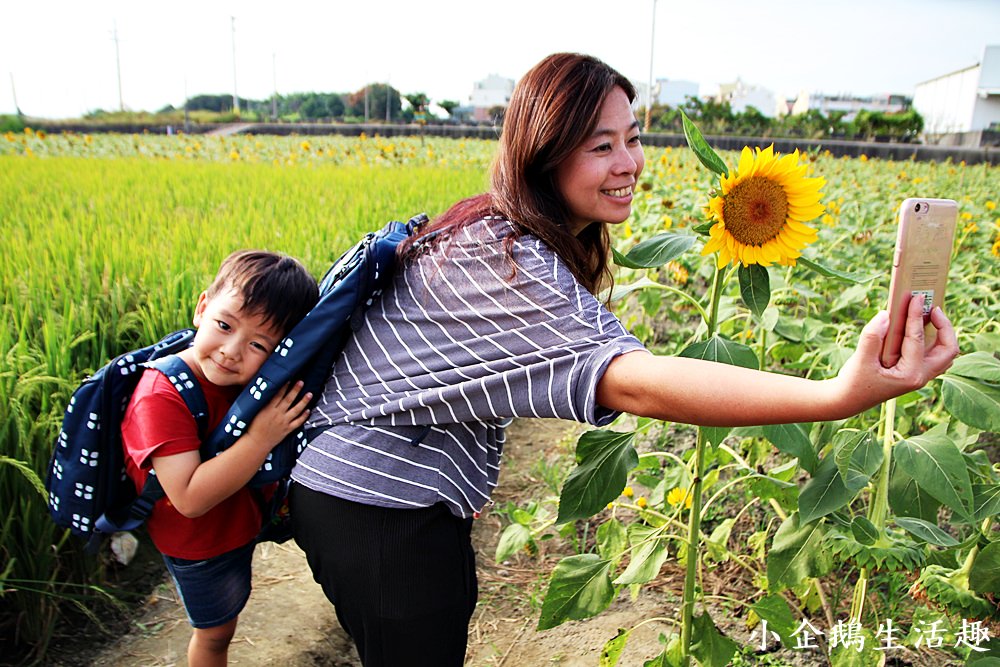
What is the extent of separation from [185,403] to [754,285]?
0.93 metres

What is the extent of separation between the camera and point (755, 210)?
111 cm

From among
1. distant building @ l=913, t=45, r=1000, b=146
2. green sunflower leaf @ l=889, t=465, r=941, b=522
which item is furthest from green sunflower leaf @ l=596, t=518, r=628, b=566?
distant building @ l=913, t=45, r=1000, b=146

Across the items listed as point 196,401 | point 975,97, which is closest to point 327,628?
point 196,401

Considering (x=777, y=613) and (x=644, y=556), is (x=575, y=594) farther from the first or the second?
(x=777, y=613)

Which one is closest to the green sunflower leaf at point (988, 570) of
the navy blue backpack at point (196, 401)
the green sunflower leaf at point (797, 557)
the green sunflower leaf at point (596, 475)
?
the green sunflower leaf at point (797, 557)

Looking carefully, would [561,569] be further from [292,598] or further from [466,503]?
[292,598]

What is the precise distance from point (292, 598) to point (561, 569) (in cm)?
98

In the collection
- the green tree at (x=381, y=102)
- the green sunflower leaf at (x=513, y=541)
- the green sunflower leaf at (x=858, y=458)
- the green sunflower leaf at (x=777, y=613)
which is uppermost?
the green tree at (x=381, y=102)

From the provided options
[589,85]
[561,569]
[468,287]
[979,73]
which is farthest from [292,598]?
[979,73]

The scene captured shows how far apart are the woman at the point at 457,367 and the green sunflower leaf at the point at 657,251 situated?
6 cm

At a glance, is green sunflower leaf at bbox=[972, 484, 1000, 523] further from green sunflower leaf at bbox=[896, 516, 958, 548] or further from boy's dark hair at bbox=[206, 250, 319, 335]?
boy's dark hair at bbox=[206, 250, 319, 335]

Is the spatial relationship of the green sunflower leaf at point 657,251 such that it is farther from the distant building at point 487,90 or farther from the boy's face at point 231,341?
the distant building at point 487,90

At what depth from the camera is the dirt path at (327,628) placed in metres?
1.85

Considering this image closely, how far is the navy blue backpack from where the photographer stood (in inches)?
48.9
